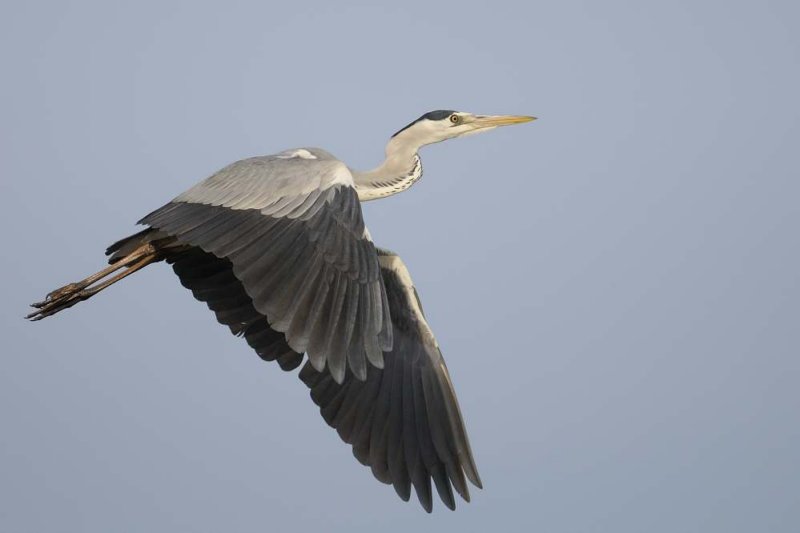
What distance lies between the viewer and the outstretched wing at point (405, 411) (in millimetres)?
8898

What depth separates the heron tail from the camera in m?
9.24

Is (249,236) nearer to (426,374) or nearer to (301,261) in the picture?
(301,261)

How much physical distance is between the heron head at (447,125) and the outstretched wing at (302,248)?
5.47 ft

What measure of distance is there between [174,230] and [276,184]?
0.75 m

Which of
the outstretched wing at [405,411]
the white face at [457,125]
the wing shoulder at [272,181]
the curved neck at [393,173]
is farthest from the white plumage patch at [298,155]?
the white face at [457,125]

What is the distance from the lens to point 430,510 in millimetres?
8672

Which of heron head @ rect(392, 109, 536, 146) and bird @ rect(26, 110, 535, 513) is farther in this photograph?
heron head @ rect(392, 109, 536, 146)

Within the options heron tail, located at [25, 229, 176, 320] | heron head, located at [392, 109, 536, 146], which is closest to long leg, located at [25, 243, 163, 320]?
heron tail, located at [25, 229, 176, 320]

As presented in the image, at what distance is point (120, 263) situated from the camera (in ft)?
30.3

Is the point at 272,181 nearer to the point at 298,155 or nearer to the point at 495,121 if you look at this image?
the point at 298,155

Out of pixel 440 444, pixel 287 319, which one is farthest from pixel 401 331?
pixel 287 319

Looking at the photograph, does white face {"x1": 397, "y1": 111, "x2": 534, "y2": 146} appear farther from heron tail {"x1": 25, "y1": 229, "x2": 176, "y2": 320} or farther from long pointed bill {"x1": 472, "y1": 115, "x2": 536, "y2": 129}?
heron tail {"x1": 25, "y1": 229, "x2": 176, "y2": 320}

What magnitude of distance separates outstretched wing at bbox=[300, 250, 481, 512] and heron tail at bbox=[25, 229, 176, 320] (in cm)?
146

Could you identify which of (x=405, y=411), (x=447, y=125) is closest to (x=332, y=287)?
(x=405, y=411)
